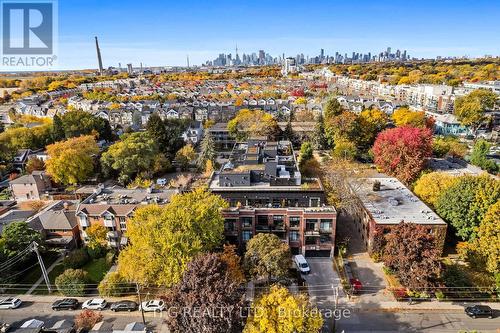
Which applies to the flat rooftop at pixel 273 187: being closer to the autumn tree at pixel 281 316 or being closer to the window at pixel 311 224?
the window at pixel 311 224

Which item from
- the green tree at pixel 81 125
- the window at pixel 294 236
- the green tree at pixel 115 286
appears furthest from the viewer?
the green tree at pixel 81 125

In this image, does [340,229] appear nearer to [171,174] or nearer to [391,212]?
[391,212]

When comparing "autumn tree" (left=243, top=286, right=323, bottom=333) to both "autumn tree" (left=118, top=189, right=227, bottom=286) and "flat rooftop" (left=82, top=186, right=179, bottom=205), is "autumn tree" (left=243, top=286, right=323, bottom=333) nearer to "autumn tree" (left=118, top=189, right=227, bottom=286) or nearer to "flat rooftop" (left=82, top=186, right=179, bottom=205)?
"autumn tree" (left=118, top=189, right=227, bottom=286)

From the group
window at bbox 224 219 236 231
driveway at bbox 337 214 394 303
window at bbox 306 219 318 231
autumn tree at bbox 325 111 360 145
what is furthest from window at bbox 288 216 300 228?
autumn tree at bbox 325 111 360 145

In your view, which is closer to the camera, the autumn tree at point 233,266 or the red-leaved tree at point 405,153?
the autumn tree at point 233,266

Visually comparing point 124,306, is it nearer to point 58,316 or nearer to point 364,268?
point 58,316

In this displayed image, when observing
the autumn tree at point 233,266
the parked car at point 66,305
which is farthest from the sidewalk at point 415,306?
the parked car at point 66,305

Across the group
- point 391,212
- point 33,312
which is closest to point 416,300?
point 391,212
